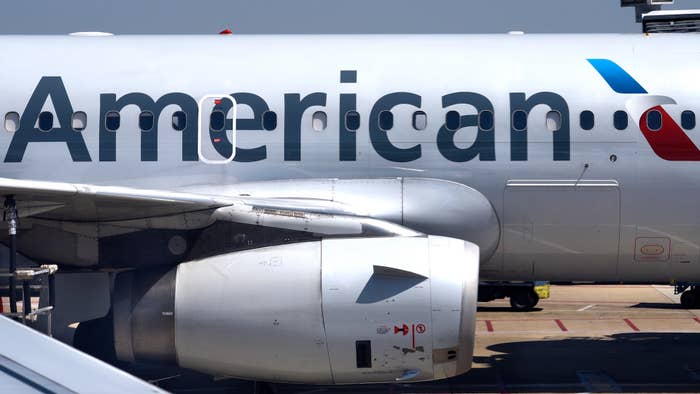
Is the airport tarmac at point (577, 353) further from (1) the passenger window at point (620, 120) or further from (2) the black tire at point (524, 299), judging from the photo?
(1) the passenger window at point (620, 120)

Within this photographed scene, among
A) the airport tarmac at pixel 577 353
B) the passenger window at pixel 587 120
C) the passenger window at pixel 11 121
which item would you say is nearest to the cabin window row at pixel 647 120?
the passenger window at pixel 587 120

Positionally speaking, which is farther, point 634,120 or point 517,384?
point 517,384

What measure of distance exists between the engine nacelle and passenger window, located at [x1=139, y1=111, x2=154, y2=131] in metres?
2.48

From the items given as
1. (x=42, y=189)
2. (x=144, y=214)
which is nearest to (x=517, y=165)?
(x=144, y=214)

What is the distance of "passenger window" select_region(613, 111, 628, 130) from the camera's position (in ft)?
42.4

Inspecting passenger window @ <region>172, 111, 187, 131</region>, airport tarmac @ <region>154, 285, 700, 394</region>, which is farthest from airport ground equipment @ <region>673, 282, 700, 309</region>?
passenger window @ <region>172, 111, 187, 131</region>

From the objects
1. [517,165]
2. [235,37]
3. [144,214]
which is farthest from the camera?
[235,37]

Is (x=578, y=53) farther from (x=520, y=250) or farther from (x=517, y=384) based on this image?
(x=517, y=384)

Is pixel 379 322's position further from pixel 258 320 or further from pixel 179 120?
pixel 179 120

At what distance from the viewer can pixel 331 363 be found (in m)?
11.1

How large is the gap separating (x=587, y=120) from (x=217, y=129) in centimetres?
456

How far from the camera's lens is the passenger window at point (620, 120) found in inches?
509

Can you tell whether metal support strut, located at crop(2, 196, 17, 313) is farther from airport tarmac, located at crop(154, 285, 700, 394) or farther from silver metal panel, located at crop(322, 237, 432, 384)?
airport tarmac, located at crop(154, 285, 700, 394)

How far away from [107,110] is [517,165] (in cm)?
514
